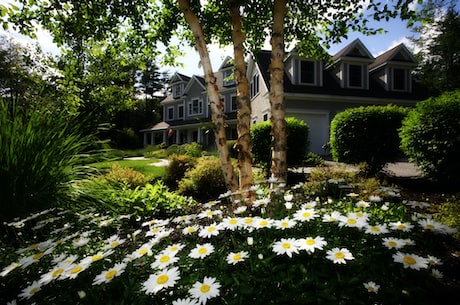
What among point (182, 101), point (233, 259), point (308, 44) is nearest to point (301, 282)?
point (233, 259)

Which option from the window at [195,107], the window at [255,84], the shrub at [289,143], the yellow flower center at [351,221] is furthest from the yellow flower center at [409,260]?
the window at [195,107]

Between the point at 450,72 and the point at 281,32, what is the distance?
93.4 ft

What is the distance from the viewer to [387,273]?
142cm

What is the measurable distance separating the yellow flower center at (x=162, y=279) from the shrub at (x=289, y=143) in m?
7.59

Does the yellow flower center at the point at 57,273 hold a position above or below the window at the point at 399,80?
below

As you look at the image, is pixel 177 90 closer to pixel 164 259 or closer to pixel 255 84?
pixel 255 84

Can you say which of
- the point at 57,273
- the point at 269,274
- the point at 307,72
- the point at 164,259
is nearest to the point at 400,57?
the point at 307,72

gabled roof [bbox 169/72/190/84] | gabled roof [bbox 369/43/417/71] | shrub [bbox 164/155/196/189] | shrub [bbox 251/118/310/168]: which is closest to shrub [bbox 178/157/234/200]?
shrub [bbox 164/155/196/189]

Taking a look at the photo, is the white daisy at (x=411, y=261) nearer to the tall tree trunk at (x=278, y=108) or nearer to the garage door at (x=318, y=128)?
the tall tree trunk at (x=278, y=108)

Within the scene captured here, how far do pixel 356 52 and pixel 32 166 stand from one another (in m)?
18.0

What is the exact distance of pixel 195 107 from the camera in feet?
89.6

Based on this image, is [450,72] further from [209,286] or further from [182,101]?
[209,286]

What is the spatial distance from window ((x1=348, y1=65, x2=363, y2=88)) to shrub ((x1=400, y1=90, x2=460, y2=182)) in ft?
36.0

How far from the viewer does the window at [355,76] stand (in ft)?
53.9
